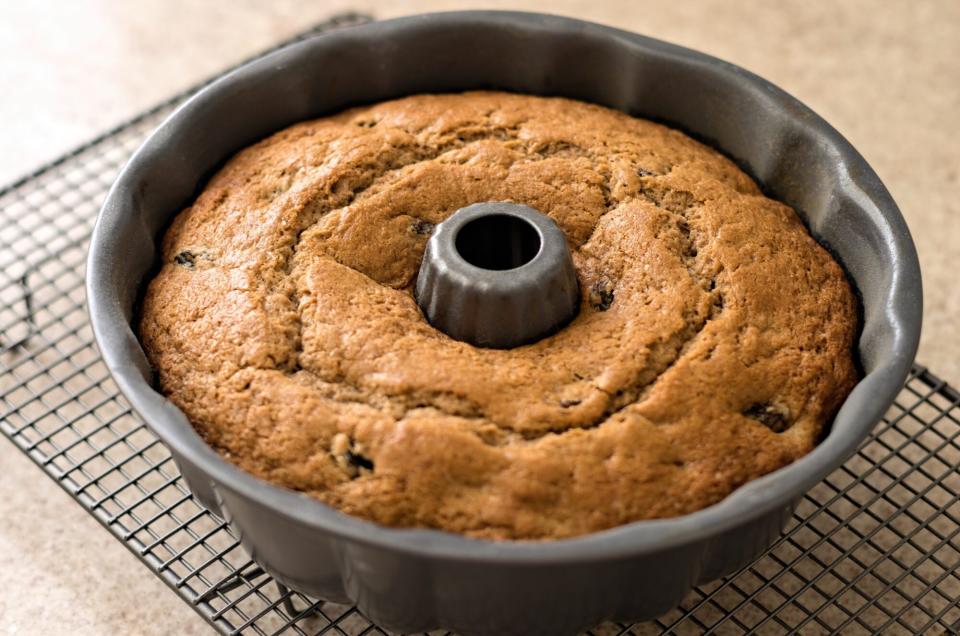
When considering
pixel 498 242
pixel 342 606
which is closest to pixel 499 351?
pixel 498 242

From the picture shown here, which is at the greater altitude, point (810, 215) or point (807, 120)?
point (807, 120)

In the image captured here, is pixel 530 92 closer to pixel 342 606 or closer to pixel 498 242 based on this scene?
pixel 498 242

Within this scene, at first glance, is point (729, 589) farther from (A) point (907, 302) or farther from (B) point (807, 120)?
(B) point (807, 120)

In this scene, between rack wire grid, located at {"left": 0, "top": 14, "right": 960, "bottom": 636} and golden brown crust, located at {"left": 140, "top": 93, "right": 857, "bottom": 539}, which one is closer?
golden brown crust, located at {"left": 140, "top": 93, "right": 857, "bottom": 539}

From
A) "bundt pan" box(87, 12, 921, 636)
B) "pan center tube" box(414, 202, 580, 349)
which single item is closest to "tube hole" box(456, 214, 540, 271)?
"pan center tube" box(414, 202, 580, 349)

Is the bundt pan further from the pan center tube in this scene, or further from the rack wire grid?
the pan center tube

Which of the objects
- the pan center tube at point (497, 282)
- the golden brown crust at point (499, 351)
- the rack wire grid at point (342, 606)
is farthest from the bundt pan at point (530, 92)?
the pan center tube at point (497, 282)

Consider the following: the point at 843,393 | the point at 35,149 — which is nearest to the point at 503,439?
the point at 843,393
